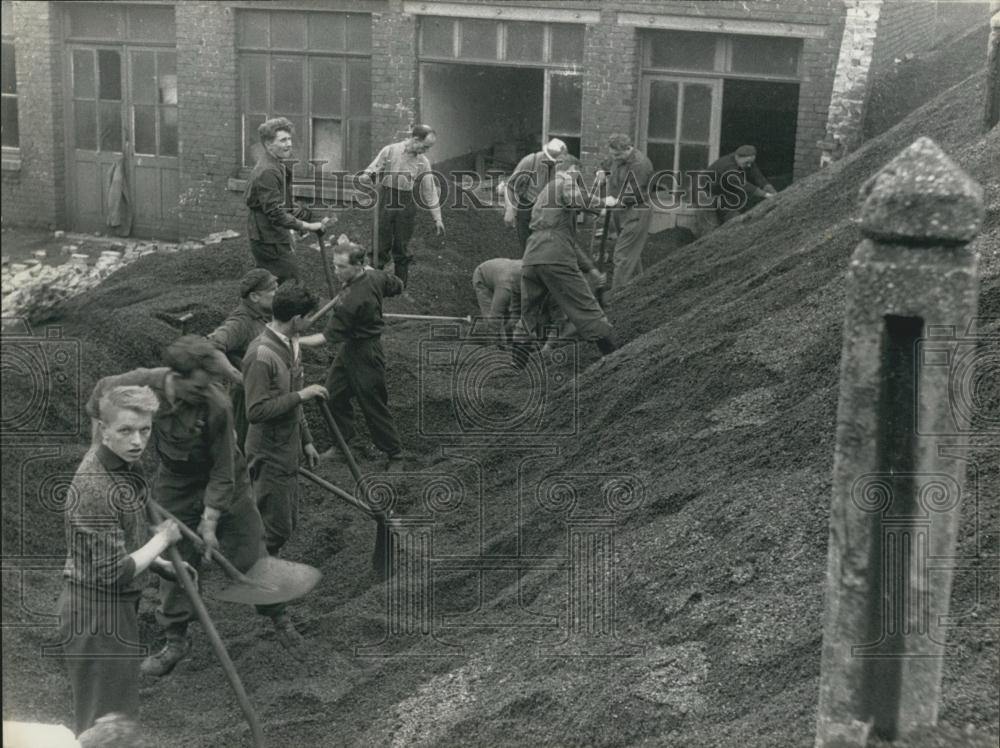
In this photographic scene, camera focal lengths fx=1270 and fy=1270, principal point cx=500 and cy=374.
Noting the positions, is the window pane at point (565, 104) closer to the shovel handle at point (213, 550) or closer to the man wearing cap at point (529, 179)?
the man wearing cap at point (529, 179)

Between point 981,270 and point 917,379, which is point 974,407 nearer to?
point 981,270

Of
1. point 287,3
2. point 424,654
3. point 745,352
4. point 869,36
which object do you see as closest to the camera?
point 424,654

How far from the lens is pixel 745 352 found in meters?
8.16

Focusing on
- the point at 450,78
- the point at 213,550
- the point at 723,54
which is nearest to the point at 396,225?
the point at 450,78

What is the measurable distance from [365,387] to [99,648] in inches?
166

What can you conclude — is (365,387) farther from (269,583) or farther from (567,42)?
(567,42)

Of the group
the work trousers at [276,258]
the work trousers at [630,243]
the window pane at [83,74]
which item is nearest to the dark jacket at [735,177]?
the work trousers at [630,243]

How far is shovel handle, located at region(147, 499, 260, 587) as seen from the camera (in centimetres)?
548

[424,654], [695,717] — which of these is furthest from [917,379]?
[424,654]

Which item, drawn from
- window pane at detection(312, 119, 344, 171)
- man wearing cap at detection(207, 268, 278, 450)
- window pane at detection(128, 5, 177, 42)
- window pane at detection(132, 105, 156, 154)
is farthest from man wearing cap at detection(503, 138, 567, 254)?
man wearing cap at detection(207, 268, 278, 450)

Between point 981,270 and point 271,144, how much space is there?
5554 mm

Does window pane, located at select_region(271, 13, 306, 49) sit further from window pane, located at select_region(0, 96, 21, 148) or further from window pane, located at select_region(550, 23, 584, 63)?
window pane, located at select_region(0, 96, 21, 148)

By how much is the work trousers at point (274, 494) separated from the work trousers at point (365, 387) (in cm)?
187

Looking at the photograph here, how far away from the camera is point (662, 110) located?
53.7 feet
